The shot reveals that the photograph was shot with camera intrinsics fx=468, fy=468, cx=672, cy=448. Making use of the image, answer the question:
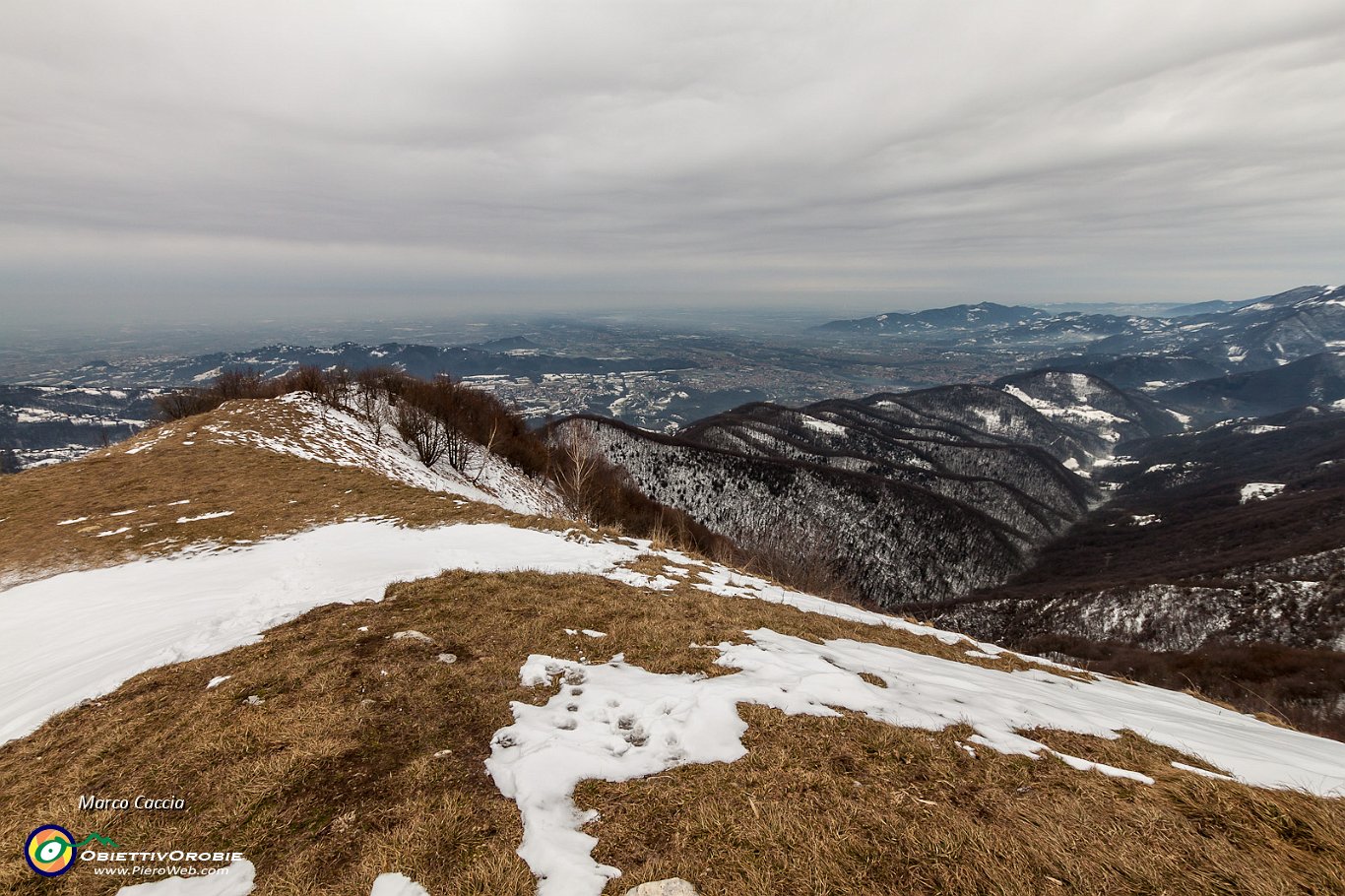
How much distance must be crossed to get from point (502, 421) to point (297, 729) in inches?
1455

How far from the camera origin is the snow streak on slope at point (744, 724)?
4.53m

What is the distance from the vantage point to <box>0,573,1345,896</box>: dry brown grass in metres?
3.42

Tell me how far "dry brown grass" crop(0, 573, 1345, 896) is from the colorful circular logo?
0.29 feet

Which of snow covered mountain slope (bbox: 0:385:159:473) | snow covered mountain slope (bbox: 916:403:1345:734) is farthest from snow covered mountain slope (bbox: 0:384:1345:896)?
snow covered mountain slope (bbox: 0:385:159:473)

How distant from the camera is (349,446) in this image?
2583cm

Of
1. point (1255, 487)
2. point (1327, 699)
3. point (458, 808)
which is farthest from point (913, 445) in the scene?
point (458, 808)

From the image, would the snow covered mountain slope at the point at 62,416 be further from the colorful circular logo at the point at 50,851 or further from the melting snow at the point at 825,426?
the melting snow at the point at 825,426

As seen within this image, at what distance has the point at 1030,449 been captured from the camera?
7052 inches

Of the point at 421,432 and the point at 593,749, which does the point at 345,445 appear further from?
the point at 593,749

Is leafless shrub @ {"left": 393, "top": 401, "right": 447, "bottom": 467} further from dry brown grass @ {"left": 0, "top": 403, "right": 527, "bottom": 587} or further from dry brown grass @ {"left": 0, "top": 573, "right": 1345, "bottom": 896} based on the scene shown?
dry brown grass @ {"left": 0, "top": 573, "right": 1345, "bottom": 896}

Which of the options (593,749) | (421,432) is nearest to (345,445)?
(421,432)

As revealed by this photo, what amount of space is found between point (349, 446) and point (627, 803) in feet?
91.4

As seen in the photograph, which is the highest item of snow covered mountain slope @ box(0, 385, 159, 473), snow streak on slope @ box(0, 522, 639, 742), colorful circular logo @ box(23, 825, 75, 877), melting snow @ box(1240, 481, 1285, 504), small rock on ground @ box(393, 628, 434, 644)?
colorful circular logo @ box(23, 825, 75, 877)

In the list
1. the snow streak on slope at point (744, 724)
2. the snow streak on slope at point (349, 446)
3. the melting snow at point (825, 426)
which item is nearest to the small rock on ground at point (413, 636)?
the snow streak on slope at point (744, 724)
